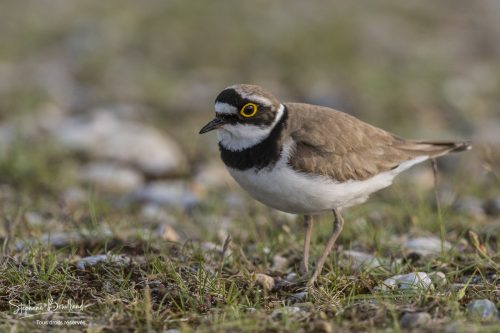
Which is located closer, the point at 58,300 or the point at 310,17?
the point at 58,300

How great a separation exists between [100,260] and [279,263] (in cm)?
123

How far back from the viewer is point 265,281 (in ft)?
14.5

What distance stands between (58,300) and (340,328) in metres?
1.55

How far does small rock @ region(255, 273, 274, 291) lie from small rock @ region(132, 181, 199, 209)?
211 cm

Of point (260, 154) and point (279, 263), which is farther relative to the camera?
point (279, 263)

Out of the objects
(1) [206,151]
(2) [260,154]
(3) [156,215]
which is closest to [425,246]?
(2) [260,154]

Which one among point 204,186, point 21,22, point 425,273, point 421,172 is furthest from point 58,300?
point 21,22

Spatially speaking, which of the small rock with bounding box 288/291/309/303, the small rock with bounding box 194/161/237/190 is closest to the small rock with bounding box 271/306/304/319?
the small rock with bounding box 288/291/309/303

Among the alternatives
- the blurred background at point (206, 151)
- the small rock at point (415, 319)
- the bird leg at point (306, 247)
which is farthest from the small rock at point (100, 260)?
the small rock at point (415, 319)

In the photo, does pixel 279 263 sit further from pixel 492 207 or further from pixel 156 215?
pixel 492 207

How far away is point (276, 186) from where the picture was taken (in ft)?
14.7

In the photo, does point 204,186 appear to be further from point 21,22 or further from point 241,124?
point 21,22

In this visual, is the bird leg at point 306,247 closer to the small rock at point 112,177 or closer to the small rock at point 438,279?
the small rock at point 438,279

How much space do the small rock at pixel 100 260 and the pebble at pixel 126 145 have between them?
292 cm
